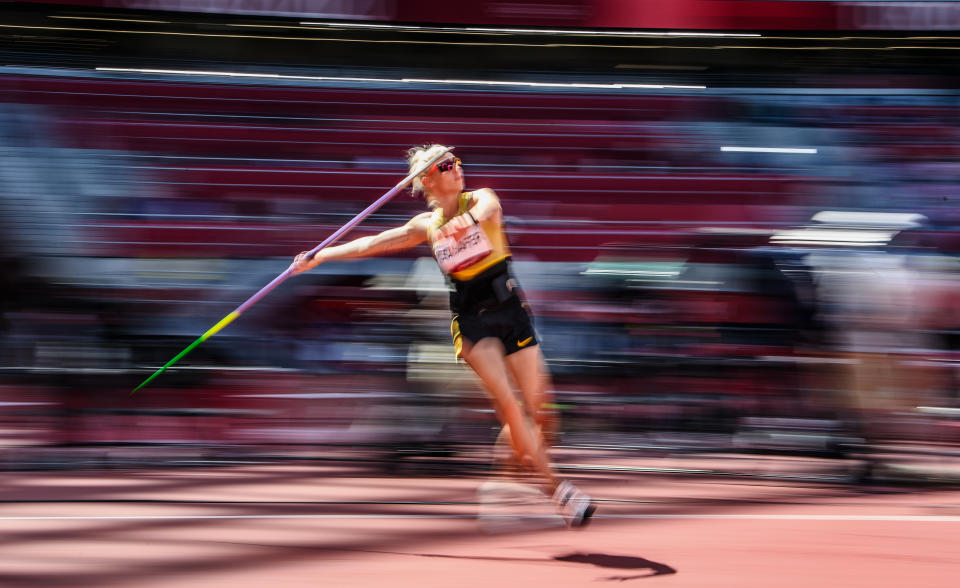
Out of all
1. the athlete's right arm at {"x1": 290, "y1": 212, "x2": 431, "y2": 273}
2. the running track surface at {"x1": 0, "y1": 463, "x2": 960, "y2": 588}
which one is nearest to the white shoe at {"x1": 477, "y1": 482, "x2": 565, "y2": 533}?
the running track surface at {"x1": 0, "y1": 463, "x2": 960, "y2": 588}

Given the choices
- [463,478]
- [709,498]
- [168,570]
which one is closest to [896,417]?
[709,498]

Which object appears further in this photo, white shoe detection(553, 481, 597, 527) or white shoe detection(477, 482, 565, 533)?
white shoe detection(477, 482, 565, 533)

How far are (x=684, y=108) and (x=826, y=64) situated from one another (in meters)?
1.87

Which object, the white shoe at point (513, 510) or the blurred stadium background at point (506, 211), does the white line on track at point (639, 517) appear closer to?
the white shoe at point (513, 510)

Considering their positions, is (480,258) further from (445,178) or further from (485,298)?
(445,178)

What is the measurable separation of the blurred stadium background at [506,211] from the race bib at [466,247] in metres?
2.08

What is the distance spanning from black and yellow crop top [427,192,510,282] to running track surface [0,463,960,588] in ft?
4.09

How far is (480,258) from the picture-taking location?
14.8ft

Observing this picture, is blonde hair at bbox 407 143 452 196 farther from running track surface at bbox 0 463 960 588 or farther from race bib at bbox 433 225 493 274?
running track surface at bbox 0 463 960 588

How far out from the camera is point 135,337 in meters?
7.34

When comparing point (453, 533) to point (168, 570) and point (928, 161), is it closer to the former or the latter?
point (168, 570)

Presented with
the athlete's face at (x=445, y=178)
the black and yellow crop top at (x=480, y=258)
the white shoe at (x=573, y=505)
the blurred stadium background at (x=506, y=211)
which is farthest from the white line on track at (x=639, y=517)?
the athlete's face at (x=445, y=178)

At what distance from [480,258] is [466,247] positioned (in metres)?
0.08

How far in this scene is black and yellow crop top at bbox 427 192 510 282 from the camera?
454 cm
